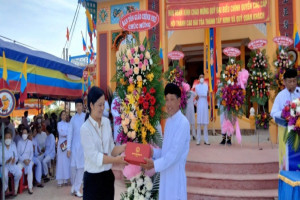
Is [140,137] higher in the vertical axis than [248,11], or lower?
lower

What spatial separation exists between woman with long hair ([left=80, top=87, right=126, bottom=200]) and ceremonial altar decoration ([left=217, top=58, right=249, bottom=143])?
192 inches

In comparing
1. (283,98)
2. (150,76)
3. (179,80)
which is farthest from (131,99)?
(179,80)

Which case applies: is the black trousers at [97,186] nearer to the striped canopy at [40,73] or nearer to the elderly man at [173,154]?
the elderly man at [173,154]

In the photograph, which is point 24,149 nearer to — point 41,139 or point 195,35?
point 41,139

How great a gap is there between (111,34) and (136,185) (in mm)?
8208

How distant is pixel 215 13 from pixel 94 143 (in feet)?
22.0

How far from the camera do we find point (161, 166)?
2.60m

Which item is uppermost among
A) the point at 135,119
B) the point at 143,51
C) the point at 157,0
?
the point at 157,0

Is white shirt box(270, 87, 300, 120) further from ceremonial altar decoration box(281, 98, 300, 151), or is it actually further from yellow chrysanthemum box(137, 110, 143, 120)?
yellow chrysanthemum box(137, 110, 143, 120)

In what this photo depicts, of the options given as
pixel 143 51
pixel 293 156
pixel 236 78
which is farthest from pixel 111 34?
pixel 293 156

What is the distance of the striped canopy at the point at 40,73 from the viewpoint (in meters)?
5.38

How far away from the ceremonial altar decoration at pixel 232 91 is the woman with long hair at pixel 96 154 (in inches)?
192

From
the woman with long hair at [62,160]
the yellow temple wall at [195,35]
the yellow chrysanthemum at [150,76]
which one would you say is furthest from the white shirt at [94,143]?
the yellow temple wall at [195,35]

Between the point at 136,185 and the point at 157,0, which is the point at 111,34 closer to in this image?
the point at 157,0
